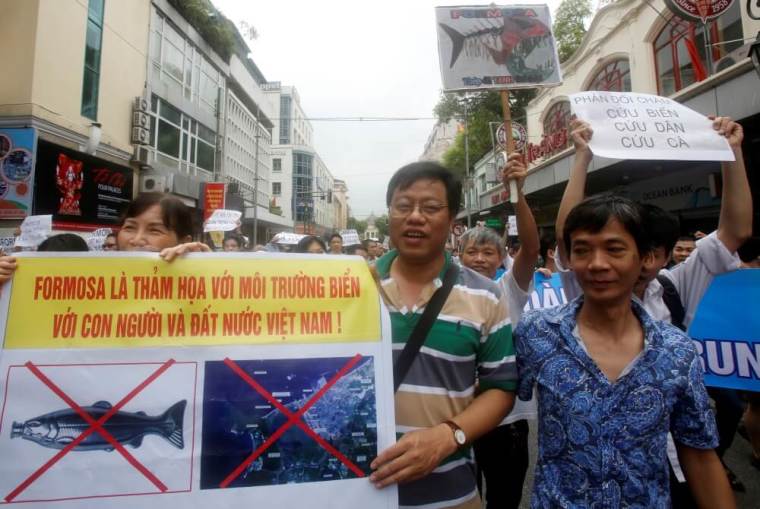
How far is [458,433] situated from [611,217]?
0.86 meters

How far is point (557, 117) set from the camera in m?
Answer: 15.9

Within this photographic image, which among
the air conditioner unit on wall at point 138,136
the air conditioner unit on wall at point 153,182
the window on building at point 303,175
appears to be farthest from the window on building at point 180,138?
the window on building at point 303,175

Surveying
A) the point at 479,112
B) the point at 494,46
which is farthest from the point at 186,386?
the point at 479,112

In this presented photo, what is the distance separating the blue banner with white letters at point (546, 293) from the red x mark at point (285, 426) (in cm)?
226

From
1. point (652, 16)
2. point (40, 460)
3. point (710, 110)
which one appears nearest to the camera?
point (40, 460)

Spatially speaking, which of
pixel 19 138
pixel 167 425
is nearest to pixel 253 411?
pixel 167 425

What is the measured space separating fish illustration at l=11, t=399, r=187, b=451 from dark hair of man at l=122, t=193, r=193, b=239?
2.44 ft

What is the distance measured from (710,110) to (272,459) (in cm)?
871

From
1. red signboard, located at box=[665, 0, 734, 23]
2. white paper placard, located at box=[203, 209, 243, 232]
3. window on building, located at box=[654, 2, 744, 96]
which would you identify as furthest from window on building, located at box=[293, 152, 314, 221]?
red signboard, located at box=[665, 0, 734, 23]

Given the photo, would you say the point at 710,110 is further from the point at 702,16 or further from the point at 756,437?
the point at 756,437

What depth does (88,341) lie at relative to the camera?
1.31 m

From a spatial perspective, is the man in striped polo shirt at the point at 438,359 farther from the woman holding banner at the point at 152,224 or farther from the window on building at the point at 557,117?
the window on building at the point at 557,117

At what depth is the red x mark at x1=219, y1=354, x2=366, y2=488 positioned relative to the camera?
4.19ft

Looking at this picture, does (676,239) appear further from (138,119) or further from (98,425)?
(138,119)
